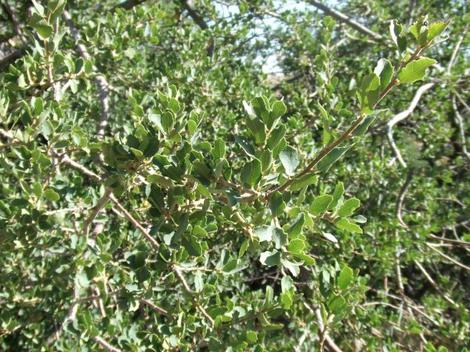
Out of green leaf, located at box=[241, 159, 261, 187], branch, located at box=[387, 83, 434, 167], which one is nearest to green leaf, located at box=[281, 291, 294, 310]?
green leaf, located at box=[241, 159, 261, 187]

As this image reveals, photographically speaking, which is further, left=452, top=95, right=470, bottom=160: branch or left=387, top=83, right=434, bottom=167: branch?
left=452, top=95, right=470, bottom=160: branch

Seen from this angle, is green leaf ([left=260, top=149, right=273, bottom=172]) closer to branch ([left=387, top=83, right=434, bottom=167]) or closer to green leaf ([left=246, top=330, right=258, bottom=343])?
Answer: green leaf ([left=246, top=330, right=258, bottom=343])

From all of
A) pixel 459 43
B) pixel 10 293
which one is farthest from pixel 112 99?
pixel 459 43

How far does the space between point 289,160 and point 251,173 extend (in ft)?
0.28

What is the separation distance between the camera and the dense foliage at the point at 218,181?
101 centimetres

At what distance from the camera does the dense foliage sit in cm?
101

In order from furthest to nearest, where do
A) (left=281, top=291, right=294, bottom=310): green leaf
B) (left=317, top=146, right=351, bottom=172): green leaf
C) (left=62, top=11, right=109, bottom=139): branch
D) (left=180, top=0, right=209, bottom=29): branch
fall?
(left=180, top=0, right=209, bottom=29): branch, (left=62, top=11, right=109, bottom=139): branch, (left=281, top=291, right=294, bottom=310): green leaf, (left=317, top=146, right=351, bottom=172): green leaf

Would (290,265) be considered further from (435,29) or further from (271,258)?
(435,29)

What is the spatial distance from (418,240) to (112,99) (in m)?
1.95

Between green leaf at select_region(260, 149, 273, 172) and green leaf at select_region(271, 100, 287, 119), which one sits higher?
green leaf at select_region(271, 100, 287, 119)

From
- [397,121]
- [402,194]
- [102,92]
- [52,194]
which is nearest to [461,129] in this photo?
[397,121]

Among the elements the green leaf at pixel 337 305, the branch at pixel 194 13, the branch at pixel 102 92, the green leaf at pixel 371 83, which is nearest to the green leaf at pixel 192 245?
the green leaf at pixel 337 305

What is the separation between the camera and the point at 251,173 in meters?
0.93

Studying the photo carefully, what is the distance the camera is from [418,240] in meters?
2.55
